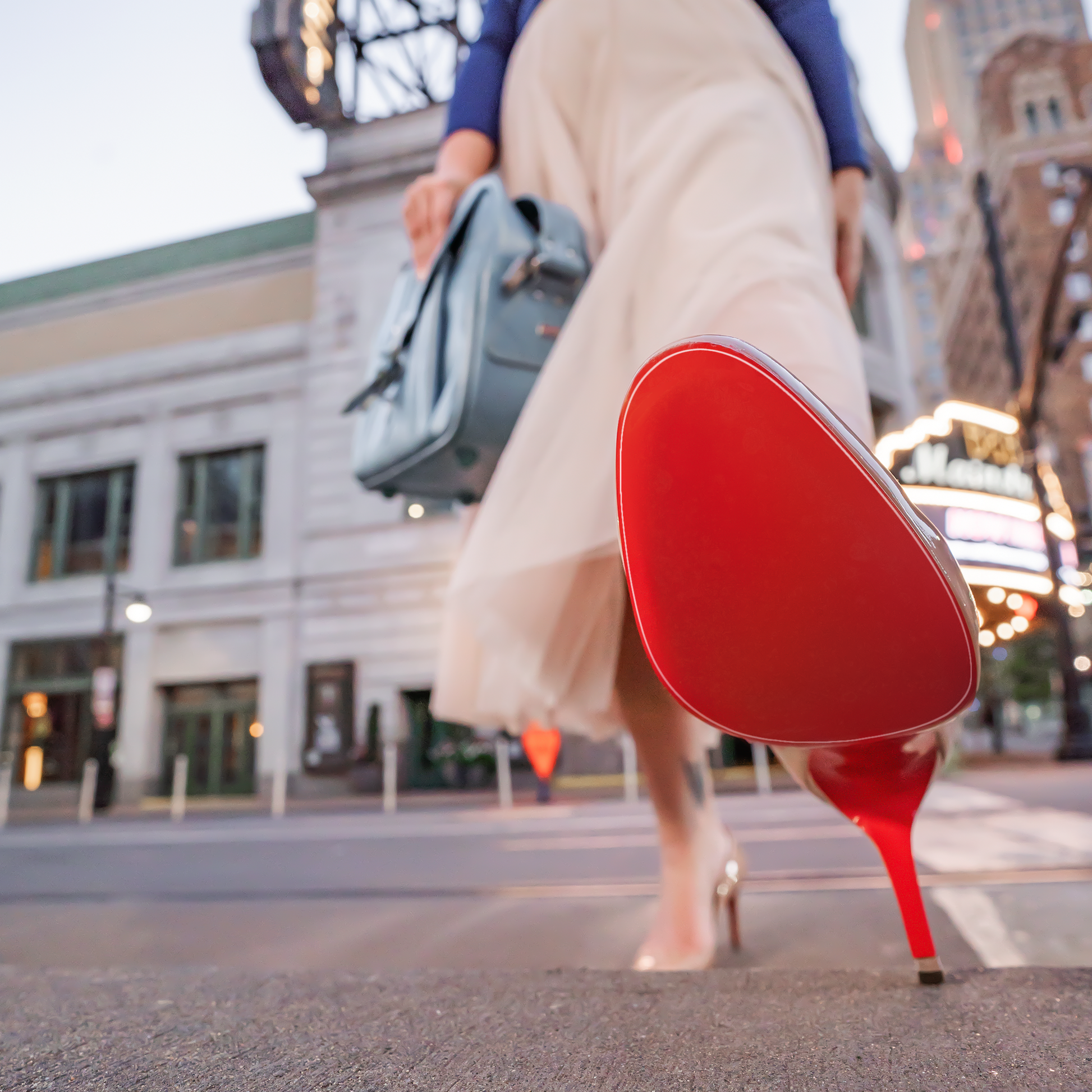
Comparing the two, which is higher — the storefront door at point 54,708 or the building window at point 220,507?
the building window at point 220,507

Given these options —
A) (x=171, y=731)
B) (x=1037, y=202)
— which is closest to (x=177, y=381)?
(x=171, y=731)

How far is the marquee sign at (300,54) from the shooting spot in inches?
126

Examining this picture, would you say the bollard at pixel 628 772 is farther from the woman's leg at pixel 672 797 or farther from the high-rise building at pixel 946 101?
the high-rise building at pixel 946 101

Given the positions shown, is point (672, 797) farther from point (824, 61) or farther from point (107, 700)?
point (107, 700)

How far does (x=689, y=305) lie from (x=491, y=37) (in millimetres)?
988

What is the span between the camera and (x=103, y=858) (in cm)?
354

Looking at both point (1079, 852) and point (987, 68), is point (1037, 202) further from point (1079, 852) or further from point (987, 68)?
point (1079, 852)

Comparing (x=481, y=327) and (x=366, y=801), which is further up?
(x=481, y=327)

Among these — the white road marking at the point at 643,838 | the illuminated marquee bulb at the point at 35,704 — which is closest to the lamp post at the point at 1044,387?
the white road marking at the point at 643,838

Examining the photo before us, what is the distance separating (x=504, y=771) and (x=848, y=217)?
9445mm

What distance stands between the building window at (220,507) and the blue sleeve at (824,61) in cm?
1379

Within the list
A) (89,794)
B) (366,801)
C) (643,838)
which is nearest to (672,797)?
(643,838)

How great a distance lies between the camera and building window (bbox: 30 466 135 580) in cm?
1484

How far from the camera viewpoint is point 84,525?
49.5 ft
